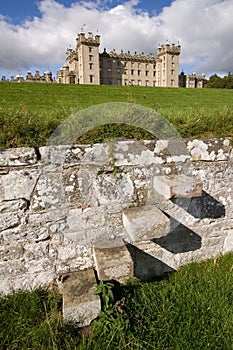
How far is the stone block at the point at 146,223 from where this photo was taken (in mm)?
2219

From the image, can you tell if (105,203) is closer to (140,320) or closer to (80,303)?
(80,303)

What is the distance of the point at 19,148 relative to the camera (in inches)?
84.4

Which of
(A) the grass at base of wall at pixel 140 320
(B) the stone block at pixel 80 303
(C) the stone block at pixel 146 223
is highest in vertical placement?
(C) the stone block at pixel 146 223

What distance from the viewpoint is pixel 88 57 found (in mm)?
50438

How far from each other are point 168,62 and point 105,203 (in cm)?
6159

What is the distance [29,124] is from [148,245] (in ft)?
6.32

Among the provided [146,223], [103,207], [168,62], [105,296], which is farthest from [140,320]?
[168,62]

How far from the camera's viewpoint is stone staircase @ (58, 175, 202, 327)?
2.08 meters

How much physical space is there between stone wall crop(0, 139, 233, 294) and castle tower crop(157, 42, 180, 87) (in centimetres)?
6000

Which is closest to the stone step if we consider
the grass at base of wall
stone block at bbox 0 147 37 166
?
the grass at base of wall

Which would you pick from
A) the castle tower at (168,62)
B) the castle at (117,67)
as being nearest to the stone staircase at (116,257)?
the castle at (117,67)

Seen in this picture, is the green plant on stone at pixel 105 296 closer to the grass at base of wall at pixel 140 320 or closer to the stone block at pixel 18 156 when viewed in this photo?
the grass at base of wall at pixel 140 320

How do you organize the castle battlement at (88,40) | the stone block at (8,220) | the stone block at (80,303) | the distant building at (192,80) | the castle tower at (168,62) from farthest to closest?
the distant building at (192,80), the castle tower at (168,62), the castle battlement at (88,40), the stone block at (8,220), the stone block at (80,303)

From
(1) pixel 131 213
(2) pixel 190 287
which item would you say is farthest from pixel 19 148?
(2) pixel 190 287
